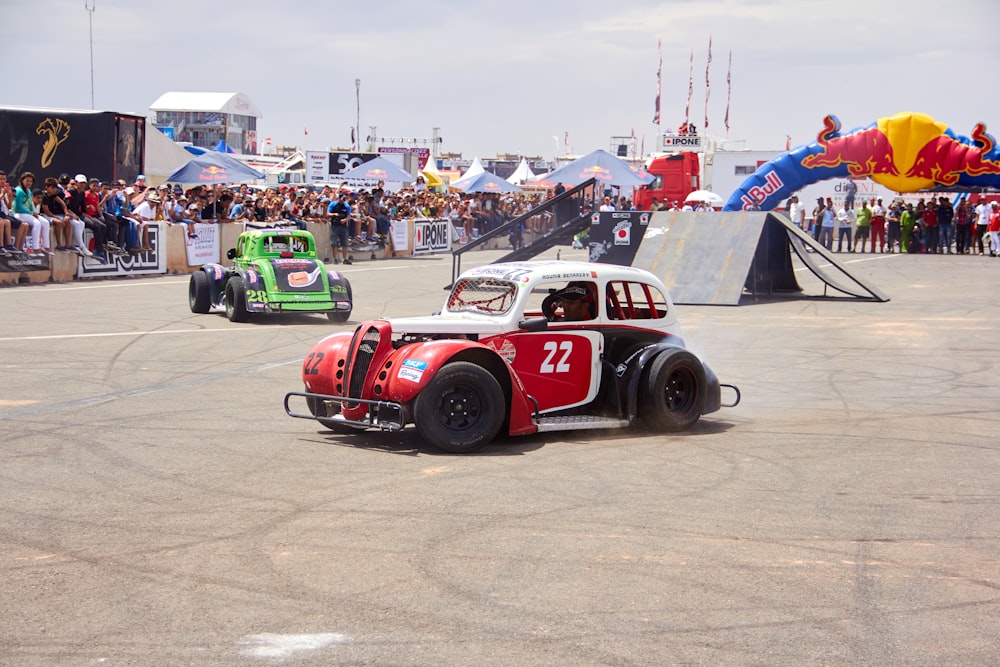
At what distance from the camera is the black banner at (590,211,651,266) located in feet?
82.9

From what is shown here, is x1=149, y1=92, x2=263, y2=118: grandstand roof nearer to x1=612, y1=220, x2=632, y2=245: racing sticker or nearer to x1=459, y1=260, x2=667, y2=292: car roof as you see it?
x1=612, y1=220, x2=632, y2=245: racing sticker

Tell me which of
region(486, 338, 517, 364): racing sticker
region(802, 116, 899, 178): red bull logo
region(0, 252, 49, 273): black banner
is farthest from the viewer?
region(802, 116, 899, 178): red bull logo

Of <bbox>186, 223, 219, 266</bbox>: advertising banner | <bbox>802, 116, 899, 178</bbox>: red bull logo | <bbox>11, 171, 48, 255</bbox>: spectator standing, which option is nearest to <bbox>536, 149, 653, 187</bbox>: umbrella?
<bbox>802, 116, 899, 178</bbox>: red bull logo

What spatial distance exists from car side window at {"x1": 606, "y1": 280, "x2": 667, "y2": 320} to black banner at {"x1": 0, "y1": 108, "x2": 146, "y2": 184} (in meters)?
23.4

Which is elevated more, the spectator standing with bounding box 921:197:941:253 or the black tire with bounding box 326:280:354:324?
the spectator standing with bounding box 921:197:941:253

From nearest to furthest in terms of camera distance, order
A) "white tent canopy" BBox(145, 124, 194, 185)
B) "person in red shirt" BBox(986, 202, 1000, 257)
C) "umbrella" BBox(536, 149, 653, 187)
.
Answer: "white tent canopy" BBox(145, 124, 194, 185) < "person in red shirt" BBox(986, 202, 1000, 257) < "umbrella" BBox(536, 149, 653, 187)

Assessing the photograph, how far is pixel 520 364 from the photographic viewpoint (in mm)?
8953

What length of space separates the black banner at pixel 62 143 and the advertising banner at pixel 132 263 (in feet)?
19.2

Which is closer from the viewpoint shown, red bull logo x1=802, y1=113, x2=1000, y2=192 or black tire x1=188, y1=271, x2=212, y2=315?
black tire x1=188, y1=271, x2=212, y2=315

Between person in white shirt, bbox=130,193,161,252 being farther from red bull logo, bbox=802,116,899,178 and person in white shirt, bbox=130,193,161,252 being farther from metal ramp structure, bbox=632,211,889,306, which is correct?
red bull logo, bbox=802,116,899,178

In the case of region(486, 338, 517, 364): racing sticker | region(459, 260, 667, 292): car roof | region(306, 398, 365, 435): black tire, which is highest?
region(459, 260, 667, 292): car roof

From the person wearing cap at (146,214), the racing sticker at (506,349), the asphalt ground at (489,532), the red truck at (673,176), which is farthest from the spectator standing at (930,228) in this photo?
the racing sticker at (506,349)

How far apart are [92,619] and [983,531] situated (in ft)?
16.1

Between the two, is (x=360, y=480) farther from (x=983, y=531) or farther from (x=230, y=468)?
(x=983, y=531)
